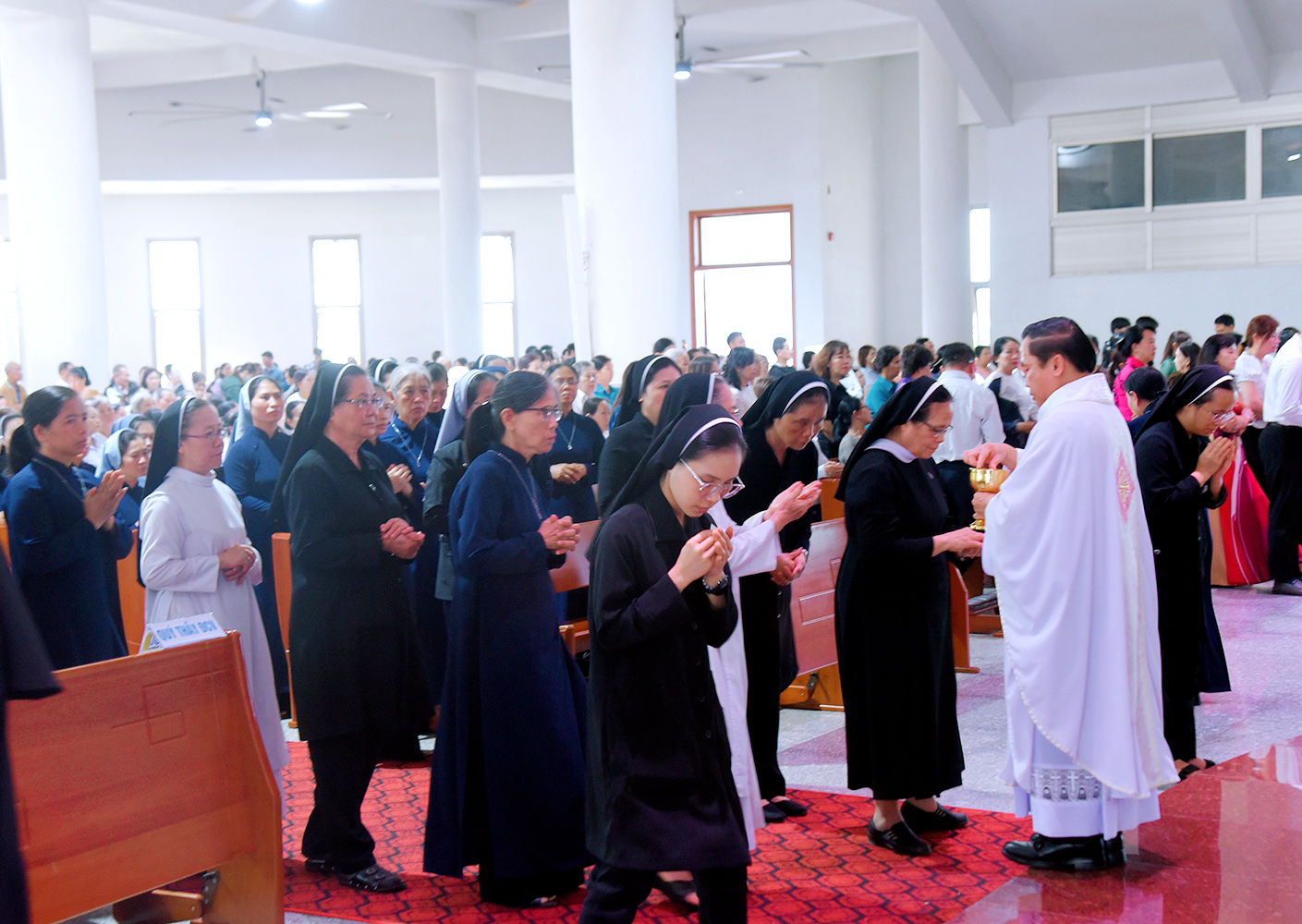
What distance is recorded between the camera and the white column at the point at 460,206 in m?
19.0

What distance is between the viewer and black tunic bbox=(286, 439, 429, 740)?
13.6ft

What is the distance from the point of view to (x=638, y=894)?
297cm

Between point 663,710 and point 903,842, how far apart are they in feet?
5.93

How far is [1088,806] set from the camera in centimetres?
395

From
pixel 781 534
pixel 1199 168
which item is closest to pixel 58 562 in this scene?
pixel 781 534

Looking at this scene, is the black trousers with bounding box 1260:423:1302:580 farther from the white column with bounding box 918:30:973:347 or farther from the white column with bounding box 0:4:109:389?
the white column with bounding box 0:4:109:389

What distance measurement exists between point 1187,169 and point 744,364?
29.4 feet

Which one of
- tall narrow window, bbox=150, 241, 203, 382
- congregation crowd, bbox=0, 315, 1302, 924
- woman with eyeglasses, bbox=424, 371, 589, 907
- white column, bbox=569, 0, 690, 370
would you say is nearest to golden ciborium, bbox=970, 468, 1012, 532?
congregation crowd, bbox=0, 315, 1302, 924

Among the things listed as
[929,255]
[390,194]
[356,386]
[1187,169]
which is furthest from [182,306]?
[356,386]

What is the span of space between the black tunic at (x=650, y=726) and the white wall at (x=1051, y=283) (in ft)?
42.7

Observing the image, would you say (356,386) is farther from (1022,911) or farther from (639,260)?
(639,260)

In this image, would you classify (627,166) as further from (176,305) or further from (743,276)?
(176,305)

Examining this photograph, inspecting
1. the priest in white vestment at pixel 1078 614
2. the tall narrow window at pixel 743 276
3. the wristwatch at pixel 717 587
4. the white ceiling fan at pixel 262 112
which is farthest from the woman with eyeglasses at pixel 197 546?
the tall narrow window at pixel 743 276

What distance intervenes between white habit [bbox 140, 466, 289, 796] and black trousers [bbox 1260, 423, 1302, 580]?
694 cm
